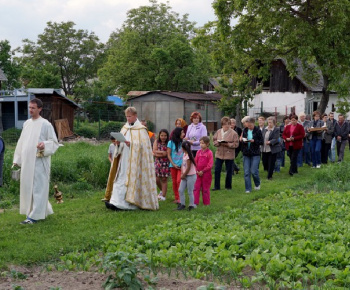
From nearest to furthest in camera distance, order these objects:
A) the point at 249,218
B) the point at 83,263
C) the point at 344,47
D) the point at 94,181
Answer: the point at 83,263 < the point at 249,218 < the point at 94,181 < the point at 344,47

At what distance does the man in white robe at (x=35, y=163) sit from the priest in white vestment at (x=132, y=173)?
5.25 ft

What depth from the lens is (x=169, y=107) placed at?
42750mm

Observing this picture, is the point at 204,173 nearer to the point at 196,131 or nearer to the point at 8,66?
the point at 196,131

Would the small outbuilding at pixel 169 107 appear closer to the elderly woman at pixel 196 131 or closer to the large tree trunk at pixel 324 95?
the large tree trunk at pixel 324 95

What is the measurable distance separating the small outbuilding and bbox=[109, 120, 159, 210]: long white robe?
29182 mm

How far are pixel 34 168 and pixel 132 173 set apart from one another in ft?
6.78

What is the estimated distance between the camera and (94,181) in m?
15.4

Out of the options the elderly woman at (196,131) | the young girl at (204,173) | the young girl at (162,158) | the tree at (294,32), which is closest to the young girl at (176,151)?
the young girl at (162,158)

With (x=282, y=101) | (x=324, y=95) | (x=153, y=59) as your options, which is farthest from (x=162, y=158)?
(x=153, y=59)

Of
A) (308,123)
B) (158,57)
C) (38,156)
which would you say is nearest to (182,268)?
(38,156)

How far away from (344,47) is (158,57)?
26.1m

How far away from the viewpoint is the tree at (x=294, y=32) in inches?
1077

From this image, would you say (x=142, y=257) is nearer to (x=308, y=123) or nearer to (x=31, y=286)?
(x=31, y=286)

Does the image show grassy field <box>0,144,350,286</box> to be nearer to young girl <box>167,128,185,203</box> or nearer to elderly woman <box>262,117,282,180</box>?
elderly woman <box>262,117,282,180</box>
